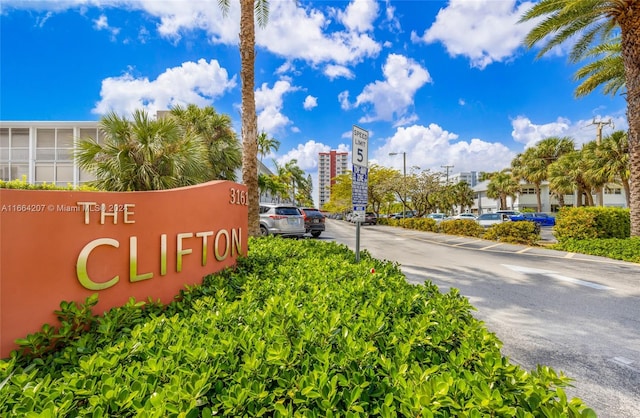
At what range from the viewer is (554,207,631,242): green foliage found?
10.8 metres

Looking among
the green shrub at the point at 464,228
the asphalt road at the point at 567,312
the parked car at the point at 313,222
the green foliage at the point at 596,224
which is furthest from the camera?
the parked car at the point at 313,222

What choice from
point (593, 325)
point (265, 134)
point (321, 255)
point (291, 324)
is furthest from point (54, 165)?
point (593, 325)

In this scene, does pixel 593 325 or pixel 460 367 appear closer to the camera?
pixel 460 367

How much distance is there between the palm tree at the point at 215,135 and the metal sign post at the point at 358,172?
15.9 m

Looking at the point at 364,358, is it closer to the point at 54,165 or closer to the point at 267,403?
the point at 267,403

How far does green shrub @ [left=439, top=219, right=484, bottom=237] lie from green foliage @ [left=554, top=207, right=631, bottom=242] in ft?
16.0

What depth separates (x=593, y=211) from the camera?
10.8 m

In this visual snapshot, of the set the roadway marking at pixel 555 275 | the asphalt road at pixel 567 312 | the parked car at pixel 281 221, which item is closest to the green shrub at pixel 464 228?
the asphalt road at pixel 567 312

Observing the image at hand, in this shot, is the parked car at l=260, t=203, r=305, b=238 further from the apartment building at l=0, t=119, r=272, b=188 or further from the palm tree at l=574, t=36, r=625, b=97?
the apartment building at l=0, t=119, r=272, b=188

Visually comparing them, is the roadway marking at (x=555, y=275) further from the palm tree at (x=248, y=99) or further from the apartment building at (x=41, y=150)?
the apartment building at (x=41, y=150)

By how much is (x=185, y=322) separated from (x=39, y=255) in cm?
118

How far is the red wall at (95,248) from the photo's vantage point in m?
2.11

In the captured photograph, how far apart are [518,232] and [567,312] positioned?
9654 millimetres

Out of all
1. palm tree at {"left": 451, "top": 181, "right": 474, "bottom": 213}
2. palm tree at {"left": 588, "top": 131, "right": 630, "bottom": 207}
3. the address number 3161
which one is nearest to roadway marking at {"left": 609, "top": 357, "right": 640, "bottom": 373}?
the address number 3161
